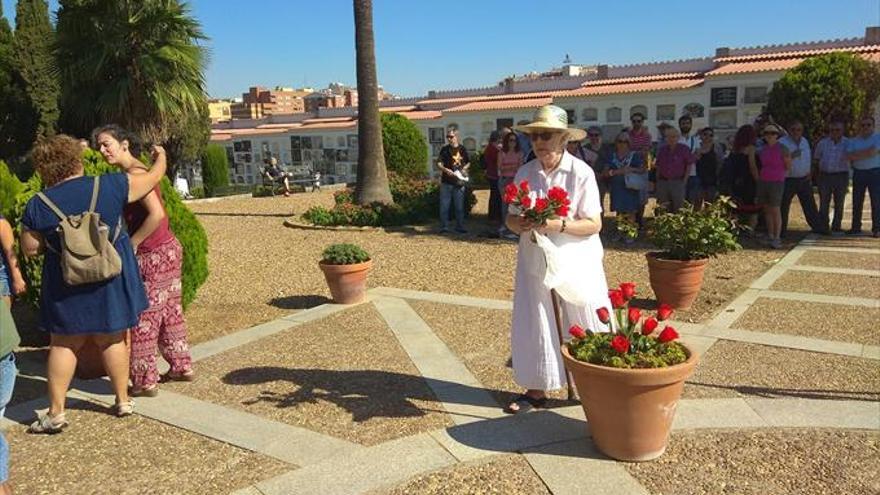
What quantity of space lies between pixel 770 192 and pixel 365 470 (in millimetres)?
7548

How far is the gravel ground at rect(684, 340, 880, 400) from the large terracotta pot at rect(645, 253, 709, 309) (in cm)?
105

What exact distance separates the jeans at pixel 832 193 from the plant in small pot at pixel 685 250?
4.59m

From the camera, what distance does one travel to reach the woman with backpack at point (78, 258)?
3365 mm

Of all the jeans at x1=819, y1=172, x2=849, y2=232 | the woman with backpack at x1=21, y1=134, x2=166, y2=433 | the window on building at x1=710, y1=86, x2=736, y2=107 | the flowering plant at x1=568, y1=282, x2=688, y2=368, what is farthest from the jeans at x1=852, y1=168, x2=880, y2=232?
the window on building at x1=710, y1=86, x2=736, y2=107

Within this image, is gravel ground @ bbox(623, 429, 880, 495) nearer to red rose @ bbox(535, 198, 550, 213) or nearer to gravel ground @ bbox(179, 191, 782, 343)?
red rose @ bbox(535, 198, 550, 213)

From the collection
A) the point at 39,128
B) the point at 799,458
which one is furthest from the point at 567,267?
the point at 39,128

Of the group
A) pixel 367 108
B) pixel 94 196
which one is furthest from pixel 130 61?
pixel 94 196

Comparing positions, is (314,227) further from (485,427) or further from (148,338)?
(485,427)

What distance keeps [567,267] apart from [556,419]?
83 cm

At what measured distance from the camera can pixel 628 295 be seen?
3.29m

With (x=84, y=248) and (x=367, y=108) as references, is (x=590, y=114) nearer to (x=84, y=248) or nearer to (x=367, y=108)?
(x=367, y=108)

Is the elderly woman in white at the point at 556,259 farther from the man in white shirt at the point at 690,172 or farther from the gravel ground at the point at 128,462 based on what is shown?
the man in white shirt at the point at 690,172

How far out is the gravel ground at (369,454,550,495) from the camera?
2891 millimetres

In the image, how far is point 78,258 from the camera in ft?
11.0
